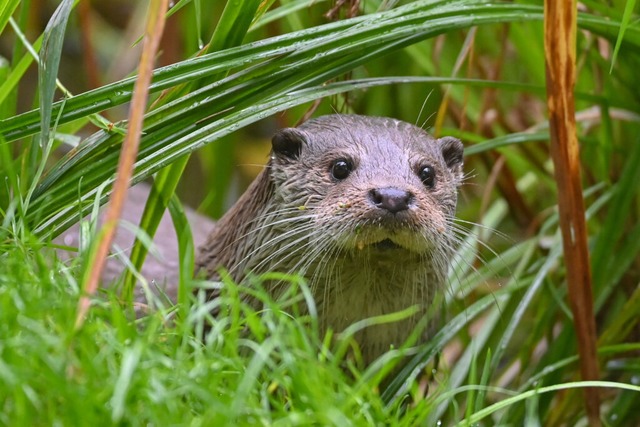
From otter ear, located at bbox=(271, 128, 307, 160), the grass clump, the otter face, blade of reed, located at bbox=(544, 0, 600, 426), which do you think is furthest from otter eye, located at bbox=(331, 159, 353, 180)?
the grass clump

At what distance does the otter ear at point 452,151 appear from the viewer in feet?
9.04

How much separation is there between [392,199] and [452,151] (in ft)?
1.76

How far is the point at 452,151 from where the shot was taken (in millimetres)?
2775

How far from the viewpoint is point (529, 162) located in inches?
143

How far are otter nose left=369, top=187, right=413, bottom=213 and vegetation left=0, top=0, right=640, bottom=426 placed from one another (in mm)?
260

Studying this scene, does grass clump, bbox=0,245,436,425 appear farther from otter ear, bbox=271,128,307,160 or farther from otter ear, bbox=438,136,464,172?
otter ear, bbox=438,136,464,172

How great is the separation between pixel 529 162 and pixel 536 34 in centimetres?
42

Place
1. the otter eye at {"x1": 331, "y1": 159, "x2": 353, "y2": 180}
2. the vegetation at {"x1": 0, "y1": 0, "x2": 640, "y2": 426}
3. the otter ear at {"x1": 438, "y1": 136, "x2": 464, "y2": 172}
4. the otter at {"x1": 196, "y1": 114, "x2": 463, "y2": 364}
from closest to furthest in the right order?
the vegetation at {"x1": 0, "y1": 0, "x2": 640, "y2": 426}, the otter at {"x1": 196, "y1": 114, "x2": 463, "y2": 364}, the otter eye at {"x1": 331, "y1": 159, "x2": 353, "y2": 180}, the otter ear at {"x1": 438, "y1": 136, "x2": 464, "y2": 172}

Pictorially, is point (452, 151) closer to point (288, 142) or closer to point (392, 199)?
point (288, 142)

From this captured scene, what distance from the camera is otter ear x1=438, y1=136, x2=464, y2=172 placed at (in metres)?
2.76

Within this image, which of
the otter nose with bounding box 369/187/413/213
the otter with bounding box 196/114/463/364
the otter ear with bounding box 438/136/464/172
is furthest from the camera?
the otter ear with bounding box 438/136/464/172

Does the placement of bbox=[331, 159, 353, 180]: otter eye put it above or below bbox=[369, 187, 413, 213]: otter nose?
above

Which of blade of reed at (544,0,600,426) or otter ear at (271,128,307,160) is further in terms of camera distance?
otter ear at (271,128,307,160)

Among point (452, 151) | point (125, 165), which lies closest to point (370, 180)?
point (452, 151)
